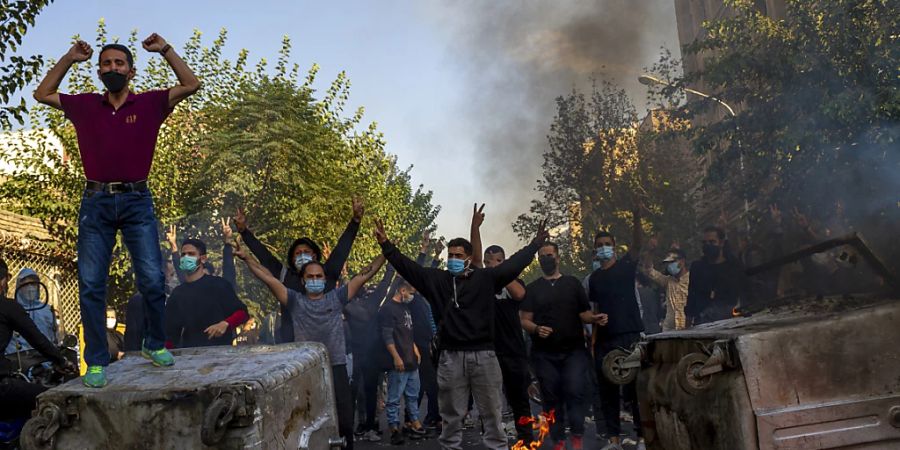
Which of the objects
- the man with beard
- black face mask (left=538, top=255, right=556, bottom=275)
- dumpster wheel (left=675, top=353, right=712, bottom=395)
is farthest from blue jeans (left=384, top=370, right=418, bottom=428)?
dumpster wheel (left=675, top=353, right=712, bottom=395)

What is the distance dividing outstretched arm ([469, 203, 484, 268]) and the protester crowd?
1 centimetres

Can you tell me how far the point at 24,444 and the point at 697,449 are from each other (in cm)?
314

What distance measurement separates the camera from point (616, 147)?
2808 centimetres

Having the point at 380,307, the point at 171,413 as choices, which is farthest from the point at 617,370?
the point at 380,307

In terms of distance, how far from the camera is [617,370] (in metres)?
5.50

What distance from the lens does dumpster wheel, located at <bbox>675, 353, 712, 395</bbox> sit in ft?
12.9

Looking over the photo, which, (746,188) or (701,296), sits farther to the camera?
(746,188)

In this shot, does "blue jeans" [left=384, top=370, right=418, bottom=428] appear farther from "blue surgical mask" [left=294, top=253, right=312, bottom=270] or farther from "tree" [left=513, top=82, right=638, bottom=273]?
"tree" [left=513, top=82, right=638, bottom=273]

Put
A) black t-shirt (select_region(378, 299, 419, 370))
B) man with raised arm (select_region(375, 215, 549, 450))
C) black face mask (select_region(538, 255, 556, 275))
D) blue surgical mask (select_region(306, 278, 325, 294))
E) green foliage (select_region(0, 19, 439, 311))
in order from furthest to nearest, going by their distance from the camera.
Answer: green foliage (select_region(0, 19, 439, 311)) → black t-shirt (select_region(378, 299, 419, 370)) → black face mask (select_region(538, 255, 556, 275)) → blue surgical mask (select_region(306, 278, 325, 294)) → man with raised arm (select_region(375, 215, 549, 450))

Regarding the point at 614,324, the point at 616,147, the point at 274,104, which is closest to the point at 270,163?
the point at 274,104

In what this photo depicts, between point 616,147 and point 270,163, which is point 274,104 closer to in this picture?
point 270,163

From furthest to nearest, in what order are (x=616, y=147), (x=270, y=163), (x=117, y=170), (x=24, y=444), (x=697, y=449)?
(x=616, y=147), (x=270, y=163), (x=117, y=170), (x=697, y=449), (x=24, y=444)

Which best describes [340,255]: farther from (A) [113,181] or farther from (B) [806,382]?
(B) [806,382]

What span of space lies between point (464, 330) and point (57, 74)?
311 centimetres
